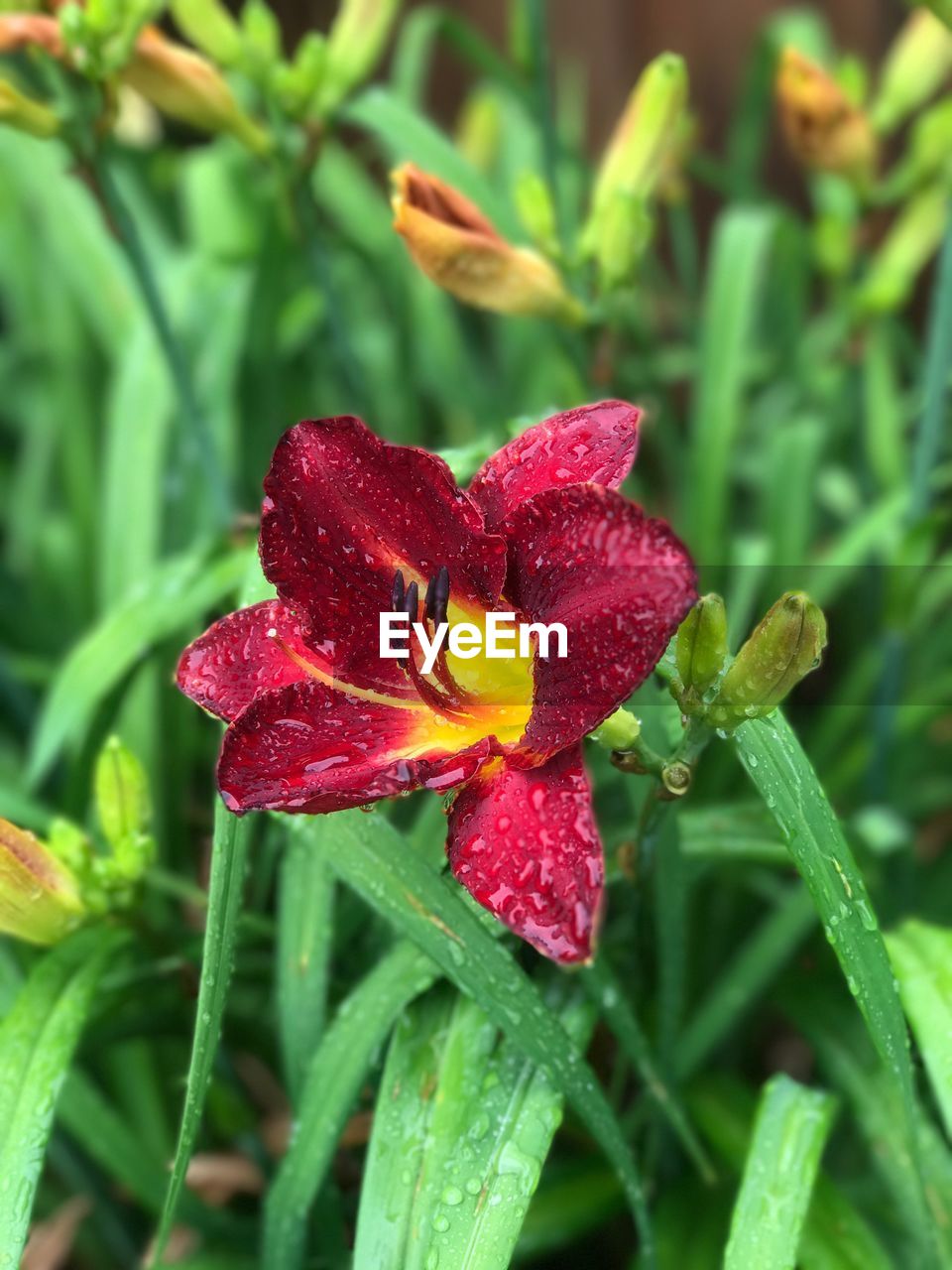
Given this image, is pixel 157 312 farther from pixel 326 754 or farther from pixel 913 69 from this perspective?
pixel 913 69

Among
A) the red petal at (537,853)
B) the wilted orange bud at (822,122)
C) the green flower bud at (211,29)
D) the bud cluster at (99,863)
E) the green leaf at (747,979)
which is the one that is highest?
the green flower bud at (211,29)

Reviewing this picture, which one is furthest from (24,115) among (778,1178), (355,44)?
(778,1178)

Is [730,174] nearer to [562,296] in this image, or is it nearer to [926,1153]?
[562,296]

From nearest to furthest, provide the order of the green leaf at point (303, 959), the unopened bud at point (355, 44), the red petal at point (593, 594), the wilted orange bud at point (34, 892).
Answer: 1. the red petal at point (593, 594)
2. the wilted orange bud at point (34, 892)
3. the green leaf at point (303, 959)
4. the unopened bud at point (355, 44)

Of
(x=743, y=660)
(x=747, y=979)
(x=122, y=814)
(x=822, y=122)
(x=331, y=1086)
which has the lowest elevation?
(x=747, y=979)

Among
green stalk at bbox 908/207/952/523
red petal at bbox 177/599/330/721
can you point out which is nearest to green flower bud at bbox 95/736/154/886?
red petal at bbox 177/599/330/721

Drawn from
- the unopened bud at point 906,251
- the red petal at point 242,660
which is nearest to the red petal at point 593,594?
the red petal at point 242,660

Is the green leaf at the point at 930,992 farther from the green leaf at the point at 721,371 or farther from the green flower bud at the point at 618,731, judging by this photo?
the green leaf at the point at 721,371
